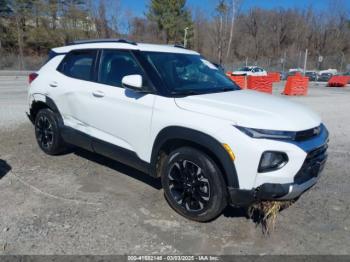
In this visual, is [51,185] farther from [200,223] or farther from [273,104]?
[273,104]

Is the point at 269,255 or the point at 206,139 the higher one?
the point at 206,139

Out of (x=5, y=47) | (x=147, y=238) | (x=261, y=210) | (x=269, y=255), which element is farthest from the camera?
(x=5, y=47)

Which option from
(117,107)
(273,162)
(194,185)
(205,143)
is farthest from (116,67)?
(273,162)

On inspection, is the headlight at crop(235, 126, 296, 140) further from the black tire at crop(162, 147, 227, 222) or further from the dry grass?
the dry grass

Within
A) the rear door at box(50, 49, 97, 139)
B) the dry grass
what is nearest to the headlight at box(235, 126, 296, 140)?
the dry grass

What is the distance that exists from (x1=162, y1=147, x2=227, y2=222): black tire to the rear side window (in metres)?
1.82

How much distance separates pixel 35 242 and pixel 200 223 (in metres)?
1.62

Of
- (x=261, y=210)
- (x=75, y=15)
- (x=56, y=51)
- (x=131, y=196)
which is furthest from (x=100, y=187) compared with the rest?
(x=75, y=15)

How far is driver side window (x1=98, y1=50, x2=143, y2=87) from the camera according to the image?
3807mm

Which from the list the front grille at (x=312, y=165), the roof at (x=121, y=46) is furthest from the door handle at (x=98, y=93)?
the front grille at (x=312, y=165)

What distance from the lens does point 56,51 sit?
5.02m

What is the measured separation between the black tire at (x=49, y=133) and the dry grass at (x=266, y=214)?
3187 millimetres

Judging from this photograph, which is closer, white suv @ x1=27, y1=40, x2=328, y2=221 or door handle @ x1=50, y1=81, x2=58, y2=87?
white suv @ x1=27, y1=40, x2=328, y2=221

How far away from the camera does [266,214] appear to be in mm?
3156
